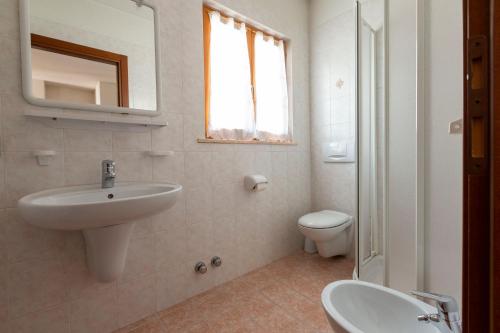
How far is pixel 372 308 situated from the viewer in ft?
2.89

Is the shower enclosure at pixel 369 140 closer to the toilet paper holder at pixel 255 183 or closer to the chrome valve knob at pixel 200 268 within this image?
the toilet paper holder at pixel 255 183

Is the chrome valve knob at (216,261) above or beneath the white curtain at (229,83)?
beneath

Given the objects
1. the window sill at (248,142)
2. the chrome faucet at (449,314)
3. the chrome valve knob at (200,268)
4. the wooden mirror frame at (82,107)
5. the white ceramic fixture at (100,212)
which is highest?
the wooden mirror frame at (82,107)

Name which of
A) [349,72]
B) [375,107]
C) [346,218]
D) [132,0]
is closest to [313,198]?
[346,218]

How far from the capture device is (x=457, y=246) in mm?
712

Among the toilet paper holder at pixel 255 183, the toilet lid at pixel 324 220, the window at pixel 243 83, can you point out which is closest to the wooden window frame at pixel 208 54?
the window at pixel 243 83

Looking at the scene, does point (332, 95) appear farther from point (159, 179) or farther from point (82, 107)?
point (82, 107)

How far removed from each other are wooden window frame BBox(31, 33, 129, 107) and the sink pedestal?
0.70m

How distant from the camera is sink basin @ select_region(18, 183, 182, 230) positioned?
88 centimetres

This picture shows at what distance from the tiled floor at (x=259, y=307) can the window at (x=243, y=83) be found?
3.78 feet

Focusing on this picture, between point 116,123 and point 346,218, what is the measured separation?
1910 mm

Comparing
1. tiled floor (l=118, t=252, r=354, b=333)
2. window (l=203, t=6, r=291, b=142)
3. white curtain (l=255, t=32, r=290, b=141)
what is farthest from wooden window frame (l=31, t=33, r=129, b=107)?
tiled floor (l=118, t=252, r=354, b=333)

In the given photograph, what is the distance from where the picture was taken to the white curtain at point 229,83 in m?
1.91

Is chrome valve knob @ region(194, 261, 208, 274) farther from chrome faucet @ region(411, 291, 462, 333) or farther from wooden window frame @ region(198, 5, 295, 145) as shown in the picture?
chrome faucet @ region(411, 291, 462, 333)
